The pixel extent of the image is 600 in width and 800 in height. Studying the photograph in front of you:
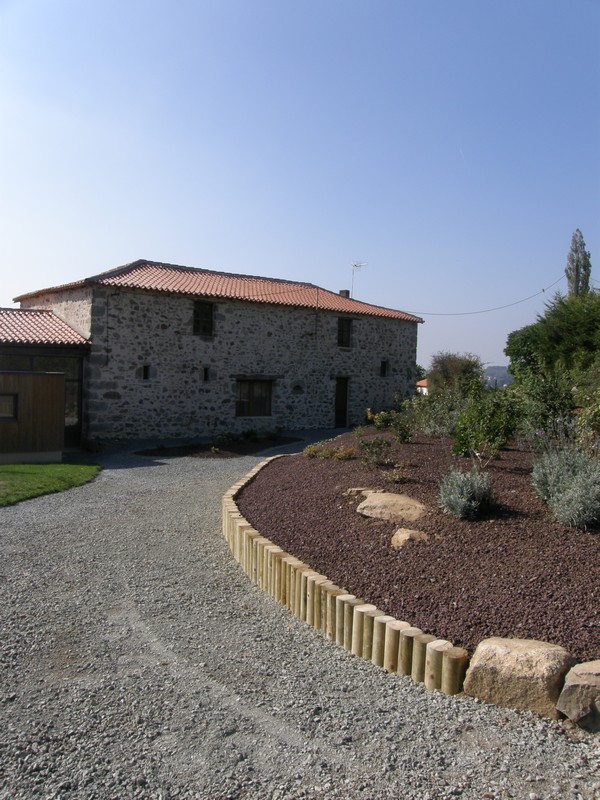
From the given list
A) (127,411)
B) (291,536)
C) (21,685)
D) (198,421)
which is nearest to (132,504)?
(291,536)

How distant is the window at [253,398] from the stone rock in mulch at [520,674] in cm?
1829

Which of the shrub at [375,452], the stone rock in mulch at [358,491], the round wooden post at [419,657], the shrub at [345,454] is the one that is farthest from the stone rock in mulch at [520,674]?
the shrub at [345,454]

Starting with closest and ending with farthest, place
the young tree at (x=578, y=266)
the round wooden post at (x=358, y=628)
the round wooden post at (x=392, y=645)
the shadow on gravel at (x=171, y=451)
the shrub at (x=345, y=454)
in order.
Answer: the round wooden post at (x=392, y=645) → the round wooden post at (x=358, y=628) → the shrub at (x=345, y=454) → the shadow on gravel at (x=171, y=451) → the young tree at (x=578, y=266)

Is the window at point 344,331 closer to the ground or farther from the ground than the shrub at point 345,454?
farther from the ground

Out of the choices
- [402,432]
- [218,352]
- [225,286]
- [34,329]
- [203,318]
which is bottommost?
[402,432]

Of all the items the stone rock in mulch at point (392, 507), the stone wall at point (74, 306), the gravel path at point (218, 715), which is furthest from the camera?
the stone wall at point (74, 306)

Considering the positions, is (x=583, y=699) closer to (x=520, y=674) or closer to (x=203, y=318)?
(x=520, y=674)

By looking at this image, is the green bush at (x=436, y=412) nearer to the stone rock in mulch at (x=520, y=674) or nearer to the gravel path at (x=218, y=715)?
the gravel path at (x=218, y=715)

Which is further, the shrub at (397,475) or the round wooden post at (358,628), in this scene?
the shrub at (397,475)

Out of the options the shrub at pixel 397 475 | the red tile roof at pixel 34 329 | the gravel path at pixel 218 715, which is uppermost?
the red tile roof at pixel 34 329

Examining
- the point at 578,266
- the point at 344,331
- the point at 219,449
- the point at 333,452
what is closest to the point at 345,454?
the point at 333,452

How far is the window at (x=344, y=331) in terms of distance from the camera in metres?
24.8

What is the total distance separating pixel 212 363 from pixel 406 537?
15878 mm

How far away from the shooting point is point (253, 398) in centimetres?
2238
